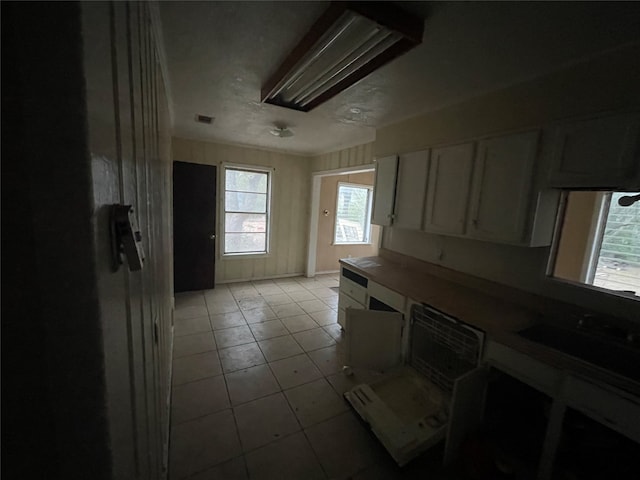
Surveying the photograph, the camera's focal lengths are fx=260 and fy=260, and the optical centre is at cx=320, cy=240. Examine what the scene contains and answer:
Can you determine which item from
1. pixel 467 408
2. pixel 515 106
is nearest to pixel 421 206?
pixel 515 106

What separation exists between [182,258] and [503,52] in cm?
427

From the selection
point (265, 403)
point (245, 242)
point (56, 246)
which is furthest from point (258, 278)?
point (56, 246)

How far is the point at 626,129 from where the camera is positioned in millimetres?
1378

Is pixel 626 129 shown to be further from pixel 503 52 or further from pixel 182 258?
pixel 182 258

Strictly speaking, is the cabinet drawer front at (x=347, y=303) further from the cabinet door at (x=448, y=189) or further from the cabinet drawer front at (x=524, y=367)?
the cabinet drawer front at (x=524, y=367)

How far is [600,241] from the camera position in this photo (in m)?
2.01

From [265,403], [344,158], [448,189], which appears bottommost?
[265,403]

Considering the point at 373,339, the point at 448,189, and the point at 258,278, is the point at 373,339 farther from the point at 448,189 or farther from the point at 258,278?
the point at 258,278

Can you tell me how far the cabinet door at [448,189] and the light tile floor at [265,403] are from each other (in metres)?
1.53

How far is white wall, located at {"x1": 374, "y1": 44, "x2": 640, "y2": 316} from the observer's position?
146 centimetres

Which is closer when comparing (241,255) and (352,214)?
(241,255)

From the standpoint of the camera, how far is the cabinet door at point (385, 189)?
2.78 metres

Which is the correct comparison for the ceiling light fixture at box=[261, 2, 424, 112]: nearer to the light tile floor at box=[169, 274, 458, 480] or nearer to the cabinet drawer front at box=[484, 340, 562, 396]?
the cabinet drawer front at box=[484, 340, 562, 396]

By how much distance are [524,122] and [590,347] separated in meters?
1.48
